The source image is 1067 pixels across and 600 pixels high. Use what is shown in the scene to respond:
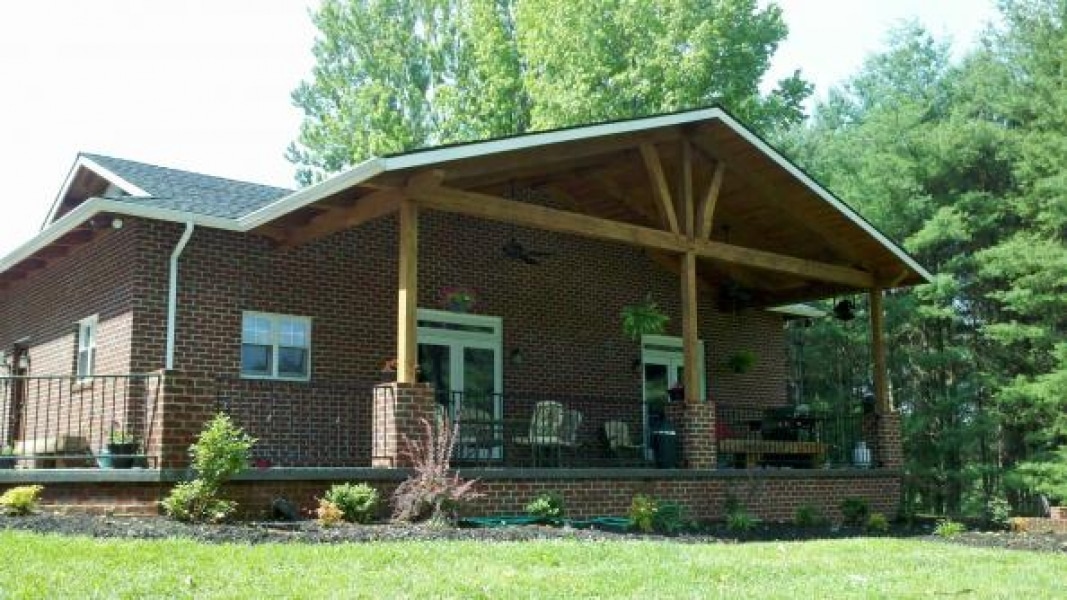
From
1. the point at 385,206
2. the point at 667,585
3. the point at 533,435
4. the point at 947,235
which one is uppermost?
the point at 947,235

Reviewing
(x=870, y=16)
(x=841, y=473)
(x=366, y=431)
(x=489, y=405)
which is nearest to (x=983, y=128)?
(x=870, y=16)

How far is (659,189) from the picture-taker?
559 inches

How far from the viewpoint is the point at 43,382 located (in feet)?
49.3

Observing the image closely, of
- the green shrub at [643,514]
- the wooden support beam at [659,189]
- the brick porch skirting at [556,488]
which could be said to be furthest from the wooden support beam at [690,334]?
the green shrub at [643,514]

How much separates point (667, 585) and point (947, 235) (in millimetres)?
18888

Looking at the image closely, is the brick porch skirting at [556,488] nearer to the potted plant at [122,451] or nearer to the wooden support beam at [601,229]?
the potted plant at [122,451]

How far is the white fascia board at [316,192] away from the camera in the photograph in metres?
11.0

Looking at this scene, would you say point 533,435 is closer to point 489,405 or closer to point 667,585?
point 489,405

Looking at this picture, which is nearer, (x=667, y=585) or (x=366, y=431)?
(x=667, y=585)

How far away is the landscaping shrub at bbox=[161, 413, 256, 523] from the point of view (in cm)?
980

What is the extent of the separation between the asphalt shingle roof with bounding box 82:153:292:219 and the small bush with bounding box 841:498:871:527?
9.19 m

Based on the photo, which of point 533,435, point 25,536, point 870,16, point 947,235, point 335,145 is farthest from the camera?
point 335,145

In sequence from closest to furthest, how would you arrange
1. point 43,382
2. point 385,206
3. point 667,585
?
point 667,585 < point 385,206 < point 43,382

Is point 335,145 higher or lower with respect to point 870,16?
lower
